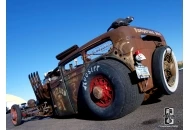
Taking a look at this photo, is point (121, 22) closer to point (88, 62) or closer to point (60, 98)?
point (88, 62)

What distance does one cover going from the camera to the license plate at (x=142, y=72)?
3723 mm

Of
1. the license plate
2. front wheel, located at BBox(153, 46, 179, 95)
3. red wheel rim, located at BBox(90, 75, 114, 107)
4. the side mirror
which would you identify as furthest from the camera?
the side mirror

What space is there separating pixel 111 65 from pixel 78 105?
146 cm

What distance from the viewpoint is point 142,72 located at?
149 inches

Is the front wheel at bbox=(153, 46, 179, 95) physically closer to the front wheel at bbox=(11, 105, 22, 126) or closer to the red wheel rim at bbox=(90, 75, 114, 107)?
the red wheel rim at bbox=(90, 75, 114, 107)

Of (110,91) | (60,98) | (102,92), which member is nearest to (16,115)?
(60,98)

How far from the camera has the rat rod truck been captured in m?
3.87

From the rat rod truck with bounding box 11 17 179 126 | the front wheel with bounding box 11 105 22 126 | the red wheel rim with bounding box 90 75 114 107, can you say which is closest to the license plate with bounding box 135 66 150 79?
the rat rod truck with bounding box 11 17 179 126

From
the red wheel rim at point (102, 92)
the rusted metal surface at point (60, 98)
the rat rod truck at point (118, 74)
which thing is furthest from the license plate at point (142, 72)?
the rusted metal surface at point (60, 98)

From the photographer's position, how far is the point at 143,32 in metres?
4.64

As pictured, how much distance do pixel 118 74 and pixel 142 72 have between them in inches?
16.2

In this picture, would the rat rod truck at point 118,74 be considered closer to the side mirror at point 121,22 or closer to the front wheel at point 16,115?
the side mirror at point 121,22
